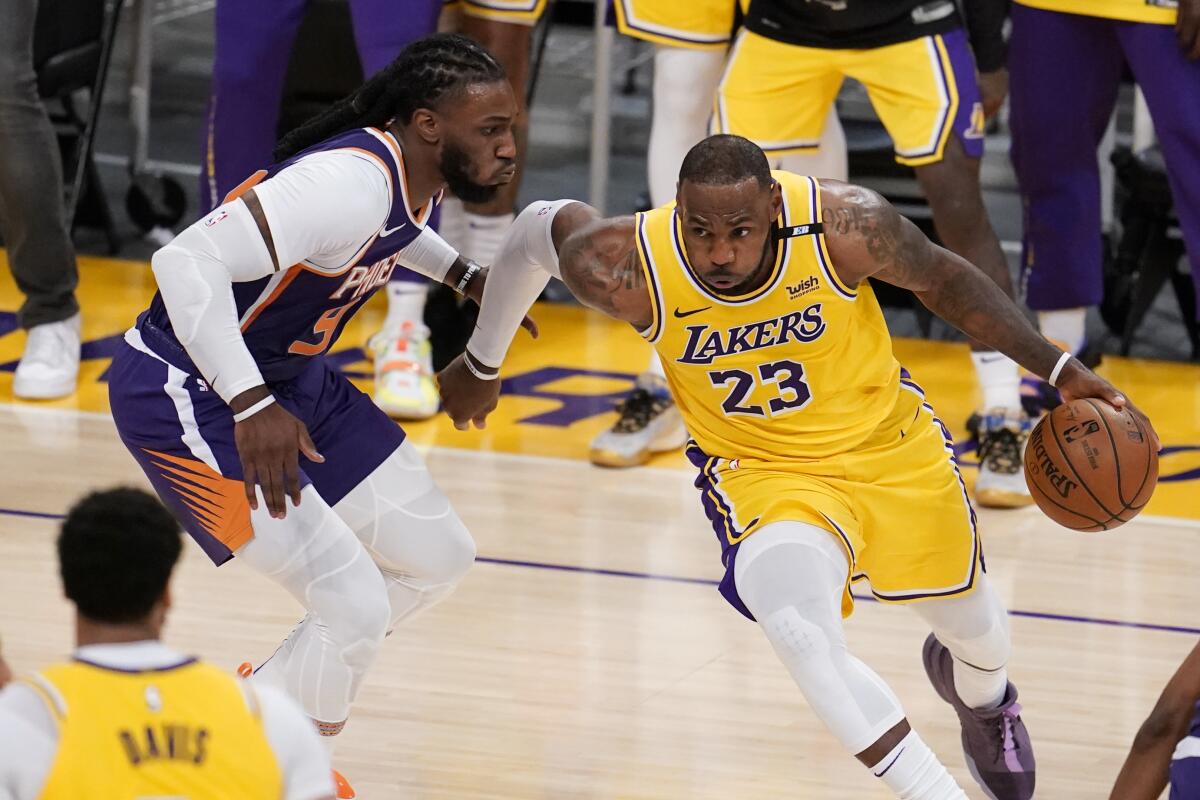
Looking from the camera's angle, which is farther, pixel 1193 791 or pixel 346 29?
pixel 346 29

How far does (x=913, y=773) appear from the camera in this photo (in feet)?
11.2

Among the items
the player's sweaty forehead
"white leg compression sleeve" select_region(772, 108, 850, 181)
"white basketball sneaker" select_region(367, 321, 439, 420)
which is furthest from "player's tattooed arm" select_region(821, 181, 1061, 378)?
"white basketball sneaker" select_region(367, 321, 439, 420)

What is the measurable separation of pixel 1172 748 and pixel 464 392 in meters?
1.66

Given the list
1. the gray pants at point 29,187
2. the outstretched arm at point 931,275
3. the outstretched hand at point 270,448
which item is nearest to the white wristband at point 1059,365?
the outstretched arm at point 931,275

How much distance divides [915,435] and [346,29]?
4.32m

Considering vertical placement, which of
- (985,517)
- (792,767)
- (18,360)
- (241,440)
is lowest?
(18,360)

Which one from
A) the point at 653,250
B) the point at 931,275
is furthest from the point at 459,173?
the point at 931,275

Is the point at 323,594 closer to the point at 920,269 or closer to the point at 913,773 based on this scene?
the point at 913,773

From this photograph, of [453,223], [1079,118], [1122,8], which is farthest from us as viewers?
[453,223]

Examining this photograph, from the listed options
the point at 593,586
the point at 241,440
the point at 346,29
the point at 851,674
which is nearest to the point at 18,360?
the point at 346,29

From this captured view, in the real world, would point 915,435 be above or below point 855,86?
above

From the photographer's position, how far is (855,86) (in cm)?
817

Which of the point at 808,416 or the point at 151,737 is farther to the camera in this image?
the point at 808,416

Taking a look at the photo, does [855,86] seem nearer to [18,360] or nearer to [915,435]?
[18,360]
